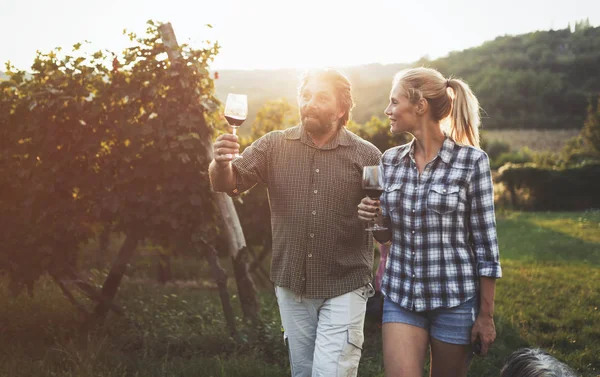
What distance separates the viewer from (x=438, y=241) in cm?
306

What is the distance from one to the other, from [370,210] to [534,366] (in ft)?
4.61

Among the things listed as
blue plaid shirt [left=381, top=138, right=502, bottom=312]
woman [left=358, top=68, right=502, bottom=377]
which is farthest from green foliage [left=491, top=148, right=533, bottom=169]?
blue plaid shirt [left=381, top=138, right=502, bottom=312]

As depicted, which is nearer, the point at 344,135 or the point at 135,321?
the point at 344,135

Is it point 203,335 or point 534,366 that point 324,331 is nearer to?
point 534,366

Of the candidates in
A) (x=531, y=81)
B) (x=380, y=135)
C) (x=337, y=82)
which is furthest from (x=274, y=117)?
Result: (x=531, y=81)

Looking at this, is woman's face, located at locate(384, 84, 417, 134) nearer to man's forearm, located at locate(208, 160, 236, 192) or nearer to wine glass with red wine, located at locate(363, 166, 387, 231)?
wine glass with red wine, located at locate(363, 166, 387, 231)

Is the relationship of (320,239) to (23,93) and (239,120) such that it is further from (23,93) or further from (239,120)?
(23,93)

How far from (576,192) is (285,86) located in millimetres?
30165

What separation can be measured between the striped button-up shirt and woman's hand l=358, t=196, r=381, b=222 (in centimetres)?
35

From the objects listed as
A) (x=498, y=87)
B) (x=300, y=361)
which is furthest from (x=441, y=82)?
(x=498, y=87)

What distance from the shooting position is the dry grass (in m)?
48.1

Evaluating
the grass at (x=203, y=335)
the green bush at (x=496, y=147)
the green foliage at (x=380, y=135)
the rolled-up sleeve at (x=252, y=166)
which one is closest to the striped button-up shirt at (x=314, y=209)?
the rolled-up sleeve at (x=252, y=166)

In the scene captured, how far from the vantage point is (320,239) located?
11.7 feet

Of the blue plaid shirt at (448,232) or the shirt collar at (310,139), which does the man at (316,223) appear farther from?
the blue plaid shirt at (448,232)
